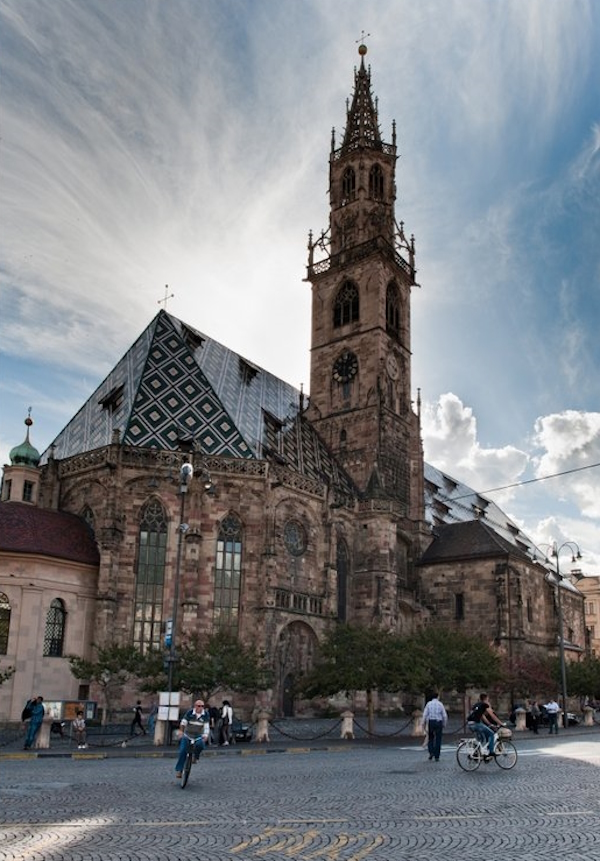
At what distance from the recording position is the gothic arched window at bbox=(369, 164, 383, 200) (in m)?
58.7

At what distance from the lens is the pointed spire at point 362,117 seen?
60125 millimetres

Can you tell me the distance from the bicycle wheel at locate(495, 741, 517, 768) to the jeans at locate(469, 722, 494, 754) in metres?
0.20

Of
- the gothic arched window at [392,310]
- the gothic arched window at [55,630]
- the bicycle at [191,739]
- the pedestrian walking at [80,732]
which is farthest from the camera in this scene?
the gothic arched window at [392,310]

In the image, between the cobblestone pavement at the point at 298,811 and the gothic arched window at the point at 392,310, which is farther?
the gothic arched window at the point at 392,310

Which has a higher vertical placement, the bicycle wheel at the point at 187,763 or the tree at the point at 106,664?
the tree at the point at 106,664

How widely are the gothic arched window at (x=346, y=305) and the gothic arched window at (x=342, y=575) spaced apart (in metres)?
17.0

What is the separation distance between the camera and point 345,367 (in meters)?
53.7

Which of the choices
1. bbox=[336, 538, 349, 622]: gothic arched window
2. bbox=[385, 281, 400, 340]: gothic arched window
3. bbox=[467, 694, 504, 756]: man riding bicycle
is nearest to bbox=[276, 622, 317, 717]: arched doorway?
bbox=[336, 538, 349, 622]: gothic arched window

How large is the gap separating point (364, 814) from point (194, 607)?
24.7m

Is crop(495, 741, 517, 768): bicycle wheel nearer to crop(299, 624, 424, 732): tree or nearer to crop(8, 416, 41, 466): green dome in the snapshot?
crop(299, 624, 424, 732): tree

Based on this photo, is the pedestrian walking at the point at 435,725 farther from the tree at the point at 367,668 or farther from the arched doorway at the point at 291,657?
the arched doorway at the point at 291,657

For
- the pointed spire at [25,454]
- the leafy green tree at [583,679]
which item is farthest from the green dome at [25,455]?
the leafy green tree at [583,679]

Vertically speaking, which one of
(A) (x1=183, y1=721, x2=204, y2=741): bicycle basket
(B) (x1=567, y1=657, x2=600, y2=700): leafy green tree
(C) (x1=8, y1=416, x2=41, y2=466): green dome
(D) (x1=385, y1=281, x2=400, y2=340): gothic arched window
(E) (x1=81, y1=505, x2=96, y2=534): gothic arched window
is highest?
(D) (x1=385, y1=281, x2=400, y2=340): gothic arched window

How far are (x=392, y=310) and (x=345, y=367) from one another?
5.69 metres
